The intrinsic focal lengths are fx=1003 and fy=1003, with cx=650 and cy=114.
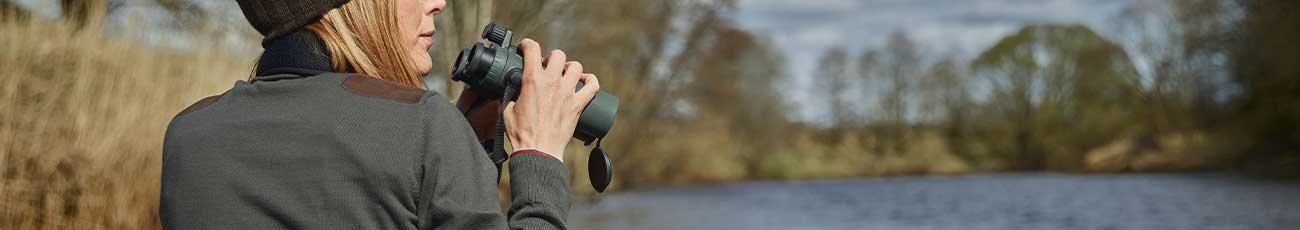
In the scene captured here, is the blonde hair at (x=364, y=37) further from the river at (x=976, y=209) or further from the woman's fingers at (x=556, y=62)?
the river at (x=976, y=209)

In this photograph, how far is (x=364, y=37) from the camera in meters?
1.06

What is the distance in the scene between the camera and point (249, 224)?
3.18 ft

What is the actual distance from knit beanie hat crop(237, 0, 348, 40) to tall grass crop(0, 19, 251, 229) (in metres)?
3.80

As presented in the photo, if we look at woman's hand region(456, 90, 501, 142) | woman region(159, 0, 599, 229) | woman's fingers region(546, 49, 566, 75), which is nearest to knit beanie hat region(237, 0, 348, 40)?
woman region(159, 0, 599, 229)

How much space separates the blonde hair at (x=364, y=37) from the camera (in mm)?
1047

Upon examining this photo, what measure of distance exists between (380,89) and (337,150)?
74mm

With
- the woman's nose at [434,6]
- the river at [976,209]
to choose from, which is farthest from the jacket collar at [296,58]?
the river at [976,209]

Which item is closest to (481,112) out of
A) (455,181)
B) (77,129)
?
(455,181)

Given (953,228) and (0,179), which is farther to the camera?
(953,228)

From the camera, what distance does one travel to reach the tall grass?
4.26m

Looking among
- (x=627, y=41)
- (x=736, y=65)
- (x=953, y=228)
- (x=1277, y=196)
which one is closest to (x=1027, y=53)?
(x=736, y=65)

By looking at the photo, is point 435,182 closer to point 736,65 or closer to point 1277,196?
point 1277,196

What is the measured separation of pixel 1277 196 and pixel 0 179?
17.5m

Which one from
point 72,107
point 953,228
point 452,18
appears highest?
point 452,18
